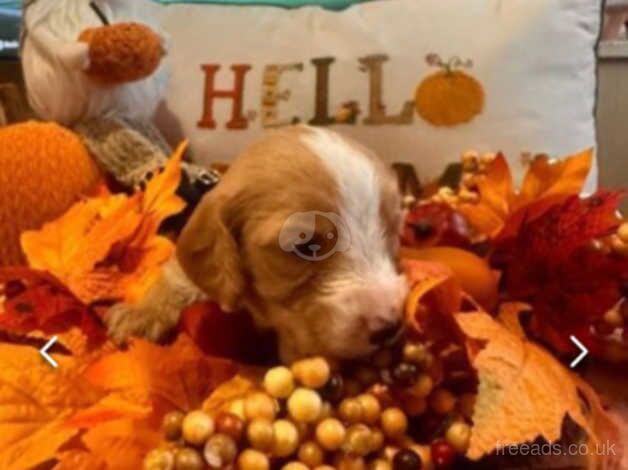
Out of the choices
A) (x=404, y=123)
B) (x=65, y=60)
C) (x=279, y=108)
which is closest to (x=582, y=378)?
(x=404, y=123)

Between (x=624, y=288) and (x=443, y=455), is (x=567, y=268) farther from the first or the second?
(x=443, y=455)

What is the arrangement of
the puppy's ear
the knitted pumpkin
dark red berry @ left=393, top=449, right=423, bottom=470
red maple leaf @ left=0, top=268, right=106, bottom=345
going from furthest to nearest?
the knitted pumpkin < red maple leaf @ left=0, top=268, right=106, bottom=345 < the puppy's ear < dark red berry @ left=393, top=449, right=423, bottom=470

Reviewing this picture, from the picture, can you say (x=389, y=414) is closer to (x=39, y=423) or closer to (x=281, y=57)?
(x=39, y=423)

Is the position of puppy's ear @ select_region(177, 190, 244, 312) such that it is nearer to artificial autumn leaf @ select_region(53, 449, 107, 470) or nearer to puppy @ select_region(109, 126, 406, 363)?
puppy @ select_region(109, 126, 406, 363)

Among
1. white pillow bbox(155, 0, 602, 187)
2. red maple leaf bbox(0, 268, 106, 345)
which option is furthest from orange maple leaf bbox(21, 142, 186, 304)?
white pillow bbox(155, 0, 602, 187)

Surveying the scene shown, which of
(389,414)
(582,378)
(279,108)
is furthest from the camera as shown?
(279,108)

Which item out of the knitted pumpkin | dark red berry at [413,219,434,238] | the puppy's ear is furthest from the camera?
the knitted pumpkin

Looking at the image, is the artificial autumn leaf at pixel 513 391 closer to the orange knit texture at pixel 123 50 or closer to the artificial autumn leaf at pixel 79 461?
the artificial autumn leaf at pixel 79 461
